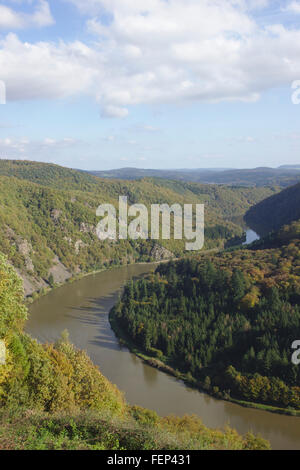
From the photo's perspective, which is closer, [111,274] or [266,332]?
[266,332]

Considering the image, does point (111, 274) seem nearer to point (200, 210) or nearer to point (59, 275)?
point (59, 275)

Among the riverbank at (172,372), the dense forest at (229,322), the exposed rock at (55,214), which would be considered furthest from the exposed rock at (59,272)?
the riverbank at (172,372)

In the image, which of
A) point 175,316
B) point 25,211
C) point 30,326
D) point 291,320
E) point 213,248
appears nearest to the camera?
point 291,320

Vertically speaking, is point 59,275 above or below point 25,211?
below

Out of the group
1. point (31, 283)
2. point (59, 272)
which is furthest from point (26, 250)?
point (31, 283)

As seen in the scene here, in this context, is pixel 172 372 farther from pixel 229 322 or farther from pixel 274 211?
pixel 274 211
